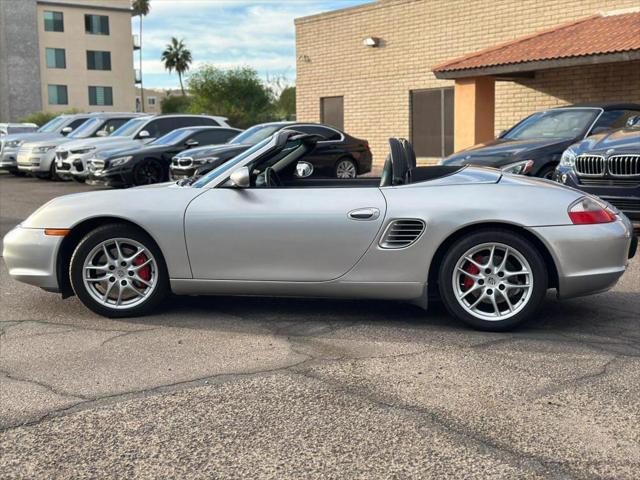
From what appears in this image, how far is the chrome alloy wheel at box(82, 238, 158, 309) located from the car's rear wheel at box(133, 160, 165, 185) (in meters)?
11.2

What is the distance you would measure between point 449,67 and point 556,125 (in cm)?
787

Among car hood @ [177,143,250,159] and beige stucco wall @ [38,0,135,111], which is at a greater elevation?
beige stucco wall @ [38,0,135,111]

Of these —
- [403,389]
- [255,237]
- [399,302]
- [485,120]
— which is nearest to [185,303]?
[255,237]

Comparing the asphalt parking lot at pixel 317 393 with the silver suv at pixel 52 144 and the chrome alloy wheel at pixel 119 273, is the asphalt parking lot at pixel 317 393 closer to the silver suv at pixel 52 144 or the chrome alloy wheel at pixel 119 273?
the chrome alloy wheel at pixel 119 273

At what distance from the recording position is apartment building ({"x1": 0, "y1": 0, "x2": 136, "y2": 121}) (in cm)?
5978

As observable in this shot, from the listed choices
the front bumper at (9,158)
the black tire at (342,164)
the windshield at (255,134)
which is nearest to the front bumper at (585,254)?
the windshield at (255,134)

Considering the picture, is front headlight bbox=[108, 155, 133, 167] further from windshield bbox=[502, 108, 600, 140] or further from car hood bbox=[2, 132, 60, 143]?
windshield bbox=[502, 108, 600, 140]

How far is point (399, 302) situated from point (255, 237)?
4.55 ft

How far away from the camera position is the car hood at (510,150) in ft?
36.5

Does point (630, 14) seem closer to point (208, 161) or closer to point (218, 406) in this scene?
point (208, 161)

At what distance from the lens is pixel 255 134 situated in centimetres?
1675

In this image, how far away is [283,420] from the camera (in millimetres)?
3883

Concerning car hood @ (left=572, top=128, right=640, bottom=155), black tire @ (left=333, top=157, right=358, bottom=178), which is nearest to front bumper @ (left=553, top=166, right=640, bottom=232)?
car hood @ (left=572, top=128, right=640, bottom=155)

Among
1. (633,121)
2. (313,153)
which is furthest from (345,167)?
(633,121)
